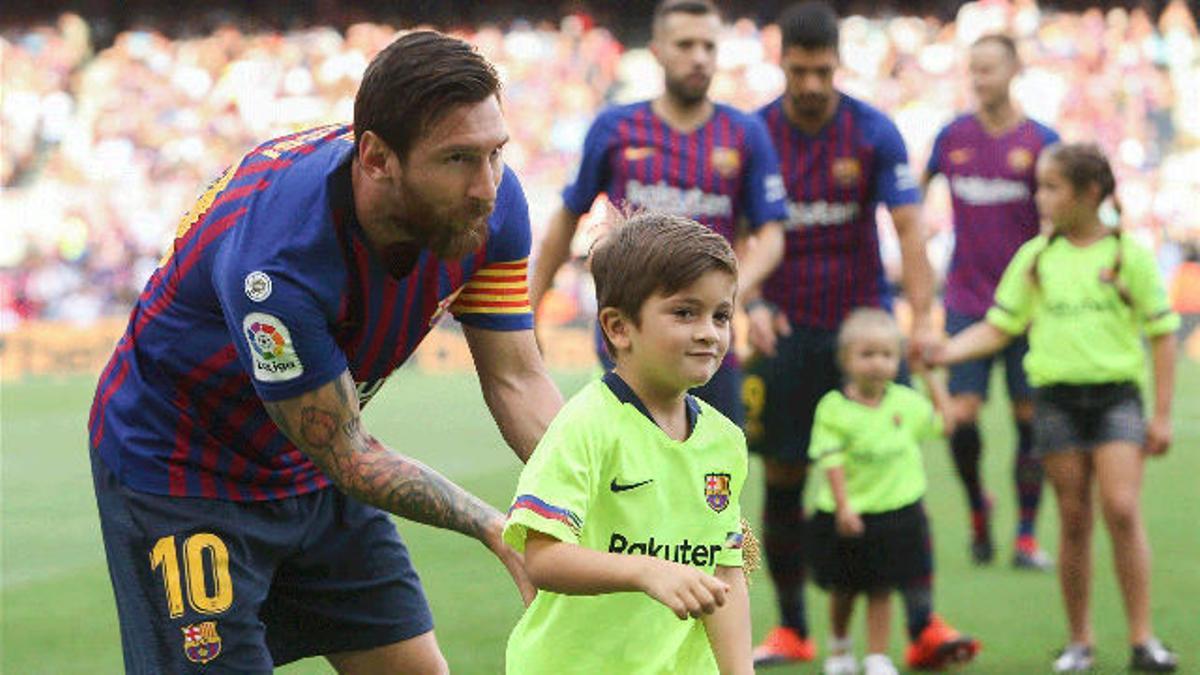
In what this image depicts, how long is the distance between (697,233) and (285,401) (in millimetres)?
920

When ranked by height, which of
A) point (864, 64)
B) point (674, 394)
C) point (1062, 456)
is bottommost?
point (1062, 456)

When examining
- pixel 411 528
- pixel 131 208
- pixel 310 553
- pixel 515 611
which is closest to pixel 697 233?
pixel 310 553

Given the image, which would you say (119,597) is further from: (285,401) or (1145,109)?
(1145,109)

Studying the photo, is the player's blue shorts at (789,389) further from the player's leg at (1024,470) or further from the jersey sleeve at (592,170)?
the player's leg at (1024,470)

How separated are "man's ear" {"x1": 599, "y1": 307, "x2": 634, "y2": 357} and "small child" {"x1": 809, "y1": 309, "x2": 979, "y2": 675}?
3623 mm

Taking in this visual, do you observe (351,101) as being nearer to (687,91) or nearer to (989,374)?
(989,374)

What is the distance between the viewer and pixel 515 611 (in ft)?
29.1

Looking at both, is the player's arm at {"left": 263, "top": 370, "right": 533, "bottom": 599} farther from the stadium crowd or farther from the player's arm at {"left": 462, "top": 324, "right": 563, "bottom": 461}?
the stadium crowd

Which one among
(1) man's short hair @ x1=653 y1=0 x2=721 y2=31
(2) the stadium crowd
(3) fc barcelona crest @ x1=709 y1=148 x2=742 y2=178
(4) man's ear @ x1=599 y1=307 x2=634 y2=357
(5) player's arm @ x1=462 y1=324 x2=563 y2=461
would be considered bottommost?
(5) player's arm @ x1=462 y1=324 x2=563 y2=461

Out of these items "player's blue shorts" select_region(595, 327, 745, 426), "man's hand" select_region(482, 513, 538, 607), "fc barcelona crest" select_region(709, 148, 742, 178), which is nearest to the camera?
"man's hand" select_region(482, 513, 538, 607)

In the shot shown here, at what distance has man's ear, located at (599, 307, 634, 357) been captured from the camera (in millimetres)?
3836

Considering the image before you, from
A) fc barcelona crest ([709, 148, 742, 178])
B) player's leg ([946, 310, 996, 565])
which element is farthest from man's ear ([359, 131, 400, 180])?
player's leg ([946, 310, 996, 565])

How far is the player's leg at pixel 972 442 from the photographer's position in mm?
10133

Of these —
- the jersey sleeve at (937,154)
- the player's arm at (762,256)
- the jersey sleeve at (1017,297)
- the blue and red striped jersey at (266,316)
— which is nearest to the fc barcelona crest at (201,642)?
the blue and red striped jersey at (266,316)
